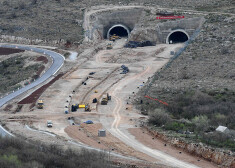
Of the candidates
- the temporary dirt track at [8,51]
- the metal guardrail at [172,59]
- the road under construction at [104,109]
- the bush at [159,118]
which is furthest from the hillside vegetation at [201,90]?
the temporary dirt track at [8,51]

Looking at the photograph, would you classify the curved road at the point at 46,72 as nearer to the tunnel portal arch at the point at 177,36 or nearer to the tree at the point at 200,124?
the tunnel portal arch at the point at 177,36

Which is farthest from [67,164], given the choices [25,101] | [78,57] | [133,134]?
[78,57]

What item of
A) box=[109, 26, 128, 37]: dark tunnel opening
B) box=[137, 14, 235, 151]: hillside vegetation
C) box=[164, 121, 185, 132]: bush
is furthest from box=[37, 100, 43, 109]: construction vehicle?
box=[109, 26, 128, 37]: dark tunnel opening

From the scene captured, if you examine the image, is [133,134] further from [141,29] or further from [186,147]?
[141,29]

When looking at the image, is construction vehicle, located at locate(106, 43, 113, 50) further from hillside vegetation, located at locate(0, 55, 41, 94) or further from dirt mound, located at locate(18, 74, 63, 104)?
dirt mound, located at locate(18, 74, 63, 104)

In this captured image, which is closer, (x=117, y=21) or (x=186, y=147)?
(x=186, y=147)

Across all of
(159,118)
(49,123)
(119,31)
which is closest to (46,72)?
(49,123)
